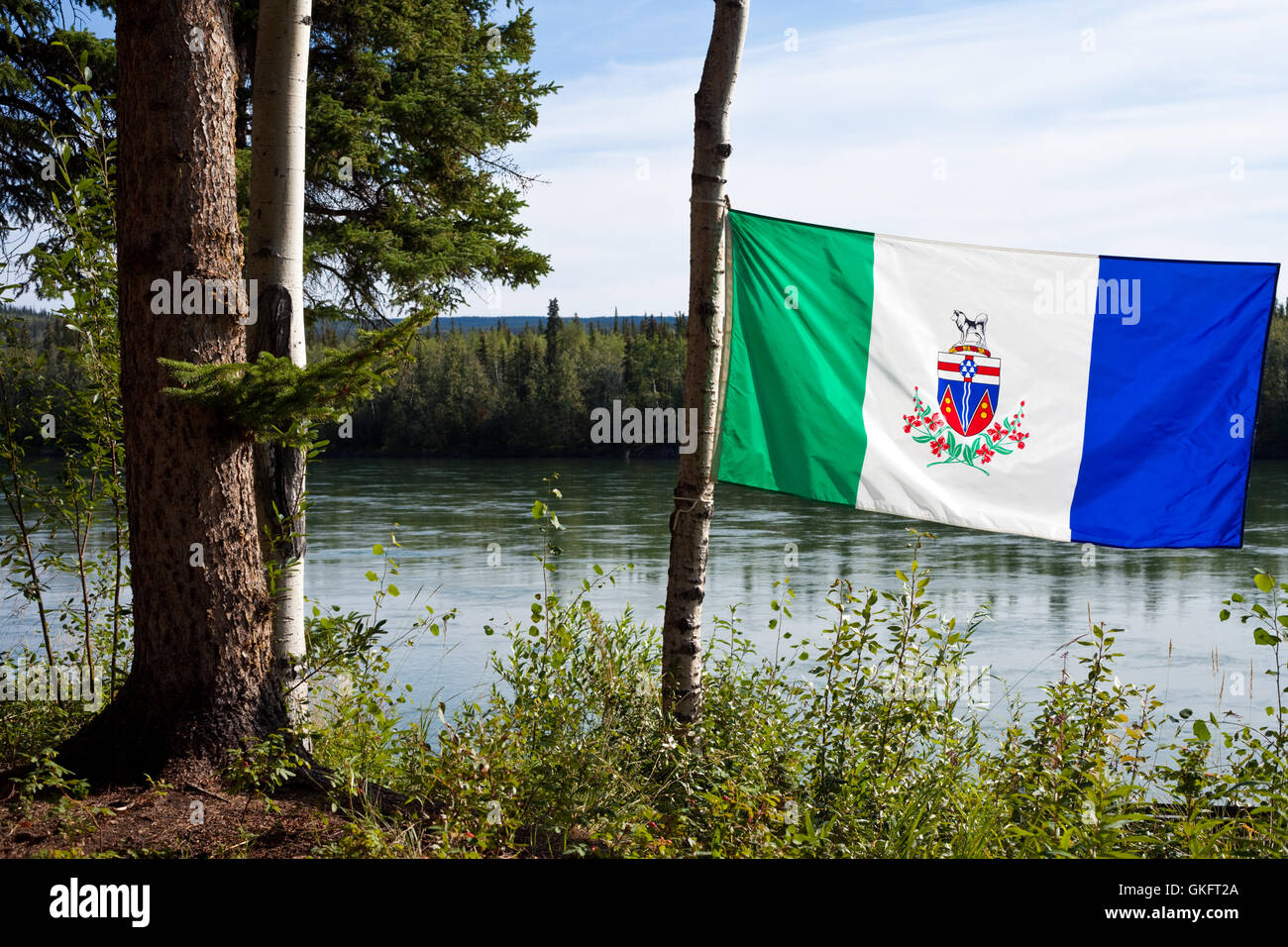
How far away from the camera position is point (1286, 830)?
4.23 metres

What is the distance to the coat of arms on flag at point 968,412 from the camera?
18.3 feet

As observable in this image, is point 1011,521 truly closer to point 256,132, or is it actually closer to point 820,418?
point 820,418

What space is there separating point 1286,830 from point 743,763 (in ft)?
7.17

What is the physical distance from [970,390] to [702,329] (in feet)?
4.69

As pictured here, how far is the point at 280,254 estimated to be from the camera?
5176 millimetres

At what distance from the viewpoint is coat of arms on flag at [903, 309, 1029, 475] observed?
18.3 ft

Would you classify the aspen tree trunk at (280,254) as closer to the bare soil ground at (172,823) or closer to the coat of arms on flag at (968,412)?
the bare soil ground at (172,823)

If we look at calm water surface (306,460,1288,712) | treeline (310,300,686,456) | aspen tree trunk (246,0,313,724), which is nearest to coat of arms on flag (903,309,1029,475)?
calm water surface (306,460,1288,712)

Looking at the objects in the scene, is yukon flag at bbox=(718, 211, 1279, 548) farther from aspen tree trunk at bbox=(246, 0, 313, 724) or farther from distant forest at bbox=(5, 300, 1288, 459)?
distant forest at bbox=(5, 300, 1288, 459)

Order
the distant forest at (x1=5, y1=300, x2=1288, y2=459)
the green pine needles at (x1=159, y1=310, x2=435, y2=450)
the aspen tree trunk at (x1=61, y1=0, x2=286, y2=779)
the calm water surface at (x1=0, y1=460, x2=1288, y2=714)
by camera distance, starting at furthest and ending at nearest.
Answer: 1. the distant forest at (x1=5, y1=300, x2=1288, y2=459)
2. the calm water surface at (x1=0, y1=460, x2=1288, y2=714)
3. the aspen tree trunk at (x1=61, y1=0, x2=286, y2=779)
4. the green pine needles at (x1=159, y1=310, x2=435, y2=450)

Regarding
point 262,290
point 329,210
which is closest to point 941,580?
point 329,210

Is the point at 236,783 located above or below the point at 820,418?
below

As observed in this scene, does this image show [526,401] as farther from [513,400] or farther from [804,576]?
[804,576]

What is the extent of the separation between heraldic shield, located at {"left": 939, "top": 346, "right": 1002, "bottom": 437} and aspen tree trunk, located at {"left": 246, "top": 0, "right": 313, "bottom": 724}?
327 cm
